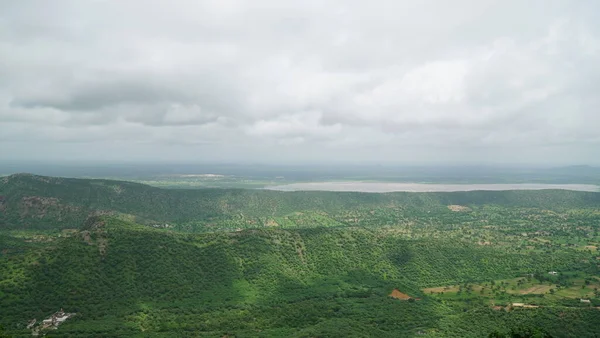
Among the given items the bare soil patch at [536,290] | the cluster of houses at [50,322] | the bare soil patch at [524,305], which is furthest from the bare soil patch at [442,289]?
the cluster of houses at [50,322]

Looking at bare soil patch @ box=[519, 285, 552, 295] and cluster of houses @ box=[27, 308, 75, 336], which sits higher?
bare soil patch @ box=[519, 285, 552, 295]

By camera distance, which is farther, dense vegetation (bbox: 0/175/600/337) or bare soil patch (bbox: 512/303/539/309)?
bare soil patch (bbox: 512/303/539/309)

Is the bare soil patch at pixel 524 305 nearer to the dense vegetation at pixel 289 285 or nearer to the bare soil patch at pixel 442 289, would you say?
the dense vegetation at pixel 289 285

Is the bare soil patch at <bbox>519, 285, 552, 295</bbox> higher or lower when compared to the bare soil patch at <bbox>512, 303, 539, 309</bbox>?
higher

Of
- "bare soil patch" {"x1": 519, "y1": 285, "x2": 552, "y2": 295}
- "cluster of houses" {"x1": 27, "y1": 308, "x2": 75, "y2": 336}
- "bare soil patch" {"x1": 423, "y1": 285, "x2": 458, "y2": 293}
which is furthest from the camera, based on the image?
"bare soil patch" {"x1": 423, "y1": 285, "x2": 458, "y2": 293}

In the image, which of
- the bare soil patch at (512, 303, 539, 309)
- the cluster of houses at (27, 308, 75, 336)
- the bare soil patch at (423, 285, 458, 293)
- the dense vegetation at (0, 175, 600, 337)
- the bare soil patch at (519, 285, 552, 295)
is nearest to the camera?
the cluster of houses at (27, 308, 75, 336)

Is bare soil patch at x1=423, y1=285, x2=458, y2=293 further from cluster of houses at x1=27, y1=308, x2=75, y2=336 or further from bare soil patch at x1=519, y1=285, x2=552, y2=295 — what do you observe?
cluster of houses at x1=27, y1=308, x2=75, y2=336

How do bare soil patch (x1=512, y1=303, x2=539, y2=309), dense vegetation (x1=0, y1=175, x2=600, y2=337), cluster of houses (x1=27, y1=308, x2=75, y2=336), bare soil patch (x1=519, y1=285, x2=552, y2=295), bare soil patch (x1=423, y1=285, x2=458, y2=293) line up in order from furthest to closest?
bare soil patch (x1=423, y1=285, x2=458, y2=293) < bare soil patch (x1=519, y1=285, x2=552, y2=295) < bare soil patch (x1=512, y1=303, x2=539, y2=309) < dense vegetation (x1=0, y1=175, x2=600, y2=337) < cluster of houses (x1=27, y1=308, x2=75, y2=336)

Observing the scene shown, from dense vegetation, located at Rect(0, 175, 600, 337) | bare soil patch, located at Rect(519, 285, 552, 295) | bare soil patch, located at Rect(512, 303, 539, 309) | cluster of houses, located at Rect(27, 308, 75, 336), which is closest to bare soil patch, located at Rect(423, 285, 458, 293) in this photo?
dense vegetation, located at Rect(0, 175, 600, 337)

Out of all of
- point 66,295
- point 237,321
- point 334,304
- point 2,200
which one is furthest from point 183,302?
point 2,200

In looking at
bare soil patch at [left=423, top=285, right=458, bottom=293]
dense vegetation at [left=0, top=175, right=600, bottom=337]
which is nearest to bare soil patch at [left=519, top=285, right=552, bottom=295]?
dense vegetation at [left=0, top=175, right=600, bottom=337]

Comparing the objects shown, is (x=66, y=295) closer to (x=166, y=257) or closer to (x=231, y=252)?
(x=166, y=257)

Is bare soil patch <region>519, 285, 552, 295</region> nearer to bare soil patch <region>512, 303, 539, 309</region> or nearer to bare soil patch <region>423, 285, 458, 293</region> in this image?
bare soil patch <region>512, 303, 539, 309</region>
